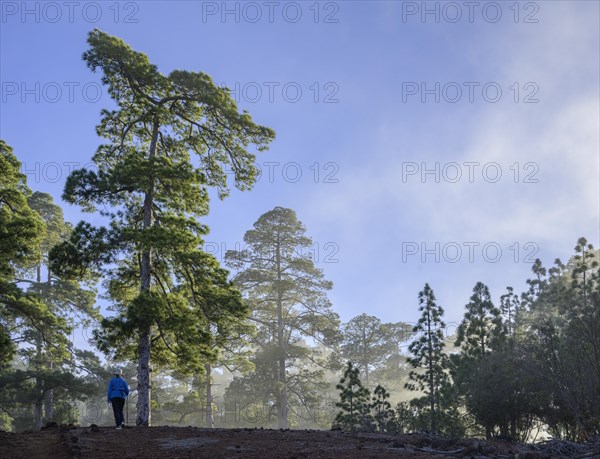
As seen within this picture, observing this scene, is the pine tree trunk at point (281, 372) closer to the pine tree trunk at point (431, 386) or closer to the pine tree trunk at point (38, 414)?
the pine tree trunk at point (431, 386)

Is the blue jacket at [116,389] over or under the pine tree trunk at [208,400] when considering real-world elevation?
over

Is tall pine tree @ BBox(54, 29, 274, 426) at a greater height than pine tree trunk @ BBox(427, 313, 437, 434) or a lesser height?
greater

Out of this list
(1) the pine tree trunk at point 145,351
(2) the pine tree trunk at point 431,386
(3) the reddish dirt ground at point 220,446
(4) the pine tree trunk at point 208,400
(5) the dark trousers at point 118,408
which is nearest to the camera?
(3) the reddish dirt ground at point 220,446

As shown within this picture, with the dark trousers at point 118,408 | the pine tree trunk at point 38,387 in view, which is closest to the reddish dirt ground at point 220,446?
the dark trousers at point 118,408

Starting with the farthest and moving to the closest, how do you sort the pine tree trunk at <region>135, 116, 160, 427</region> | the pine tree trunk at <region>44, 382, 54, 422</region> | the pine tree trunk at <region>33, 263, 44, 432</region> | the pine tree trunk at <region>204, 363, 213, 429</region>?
the pine tree trunk at <region>204, 363, 213, 429</region>, the pine tree trunk at <region>44, 382, 54, 422</region>, the pine tree trunk at <region>33, 263, 44, 432</region>, the pine tree trunk at <region>135, 116, 160, 427</region>

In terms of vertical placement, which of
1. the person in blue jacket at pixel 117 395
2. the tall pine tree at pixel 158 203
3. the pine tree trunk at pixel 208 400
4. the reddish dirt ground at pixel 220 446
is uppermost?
the tall pine tree at pixel 158 203

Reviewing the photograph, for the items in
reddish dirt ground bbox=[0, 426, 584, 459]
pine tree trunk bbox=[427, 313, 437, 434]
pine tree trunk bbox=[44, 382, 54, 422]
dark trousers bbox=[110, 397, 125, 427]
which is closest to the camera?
reddish dirt ground bbox=[0, 426, 584, 459]

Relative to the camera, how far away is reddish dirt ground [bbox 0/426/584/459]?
9.15 meters

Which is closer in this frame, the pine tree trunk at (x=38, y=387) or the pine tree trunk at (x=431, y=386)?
the pine tree trunk at (x=431, y=386)

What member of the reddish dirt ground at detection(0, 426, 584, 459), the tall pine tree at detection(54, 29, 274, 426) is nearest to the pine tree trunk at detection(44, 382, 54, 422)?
the tall pine tree at detection(54, 29, 274, 426)

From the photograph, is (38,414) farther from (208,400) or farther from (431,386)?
(431,386)

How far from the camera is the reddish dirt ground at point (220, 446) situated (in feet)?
30.0

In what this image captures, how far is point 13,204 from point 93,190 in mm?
3558

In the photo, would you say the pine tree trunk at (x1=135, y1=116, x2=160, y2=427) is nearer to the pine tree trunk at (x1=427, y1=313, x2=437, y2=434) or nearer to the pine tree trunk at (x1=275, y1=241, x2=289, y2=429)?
the pine tree trunk at (x1=427, y1=313, x2=437, y2=434)
